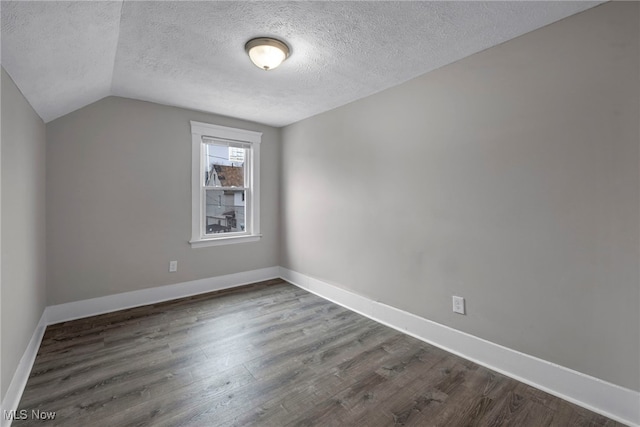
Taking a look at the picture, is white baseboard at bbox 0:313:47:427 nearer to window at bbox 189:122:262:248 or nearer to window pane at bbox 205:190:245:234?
window at bbox 189:122:262:248

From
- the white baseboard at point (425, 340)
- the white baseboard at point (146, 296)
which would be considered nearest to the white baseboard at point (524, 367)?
the white baseboard at point (425, 340)

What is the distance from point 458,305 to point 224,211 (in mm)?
3057

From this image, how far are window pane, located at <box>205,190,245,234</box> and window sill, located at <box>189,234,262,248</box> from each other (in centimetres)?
15

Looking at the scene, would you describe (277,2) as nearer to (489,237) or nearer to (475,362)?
(489,237)

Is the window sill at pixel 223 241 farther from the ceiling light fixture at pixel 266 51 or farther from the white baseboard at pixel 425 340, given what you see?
A: the ceiling light fixture at pixel 266 51

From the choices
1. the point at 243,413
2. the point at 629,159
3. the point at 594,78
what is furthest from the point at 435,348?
the point at 594,78

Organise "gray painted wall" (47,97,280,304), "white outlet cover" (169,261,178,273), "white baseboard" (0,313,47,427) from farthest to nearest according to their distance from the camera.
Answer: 1. "white outlet cover" (169,261,178,273)
2. "gray painted wall" (47,97,280,304)
3. "white baseboard" (0,313,47,427)

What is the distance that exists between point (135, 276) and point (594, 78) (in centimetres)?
426

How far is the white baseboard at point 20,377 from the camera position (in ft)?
4.95

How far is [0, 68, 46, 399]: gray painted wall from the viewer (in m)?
1.58

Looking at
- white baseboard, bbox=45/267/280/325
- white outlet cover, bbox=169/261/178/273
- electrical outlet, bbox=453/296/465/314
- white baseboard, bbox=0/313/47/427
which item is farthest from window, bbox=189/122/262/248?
electrical outlet, bbox=453/296/465/314

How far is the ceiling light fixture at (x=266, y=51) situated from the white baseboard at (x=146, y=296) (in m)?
2.75

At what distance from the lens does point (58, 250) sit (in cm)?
276

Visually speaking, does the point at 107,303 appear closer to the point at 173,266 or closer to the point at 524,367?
the point at 173,266
